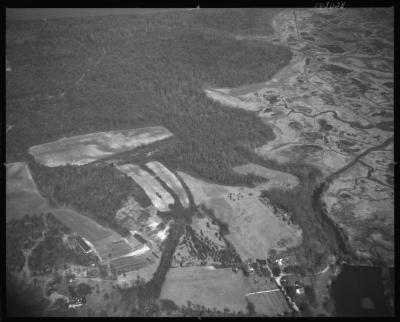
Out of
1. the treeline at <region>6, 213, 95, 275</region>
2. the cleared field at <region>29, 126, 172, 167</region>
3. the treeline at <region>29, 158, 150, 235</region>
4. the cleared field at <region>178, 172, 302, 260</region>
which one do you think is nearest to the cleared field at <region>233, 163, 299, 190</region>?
the cleared field at <region>178, 172, 302, 260</region>

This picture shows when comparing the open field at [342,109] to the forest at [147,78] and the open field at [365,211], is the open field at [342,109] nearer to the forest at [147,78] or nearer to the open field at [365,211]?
the open field at [365,211]

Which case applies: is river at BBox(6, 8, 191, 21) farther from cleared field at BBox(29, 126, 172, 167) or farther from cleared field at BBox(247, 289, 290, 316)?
cleared field at BBox(247, 289, 290, 316)

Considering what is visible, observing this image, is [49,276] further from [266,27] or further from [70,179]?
[266,27]

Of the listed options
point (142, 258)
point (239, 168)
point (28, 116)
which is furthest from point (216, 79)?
point (142, 258)

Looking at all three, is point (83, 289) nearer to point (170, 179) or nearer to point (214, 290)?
point (214, 290)

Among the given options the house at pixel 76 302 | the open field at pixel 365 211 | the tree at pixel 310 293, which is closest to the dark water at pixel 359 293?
the open field at pixel 365 211
